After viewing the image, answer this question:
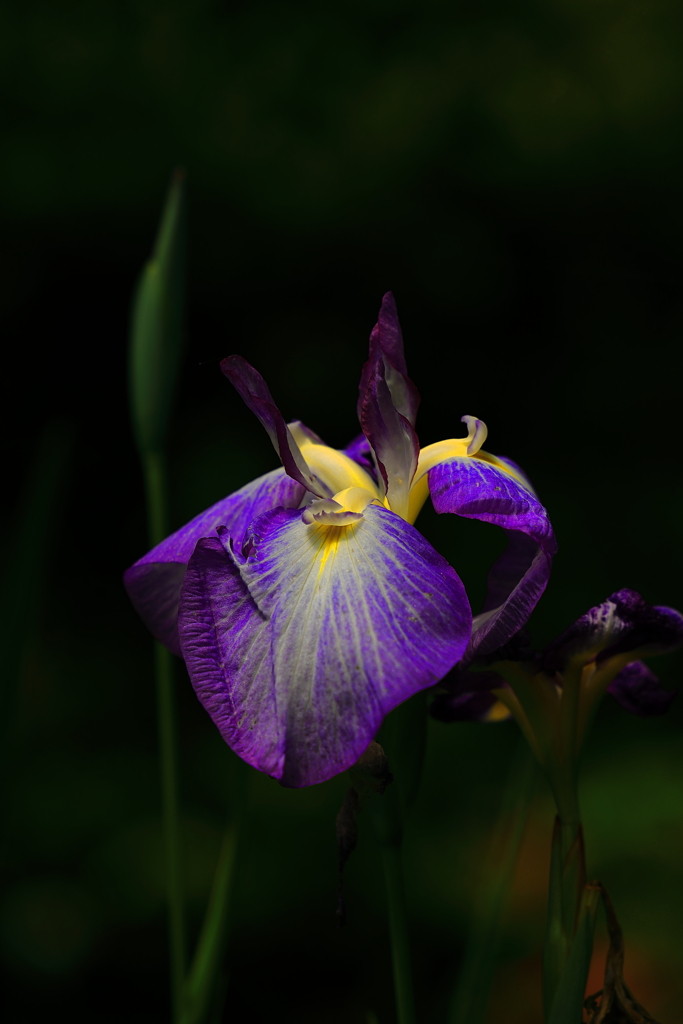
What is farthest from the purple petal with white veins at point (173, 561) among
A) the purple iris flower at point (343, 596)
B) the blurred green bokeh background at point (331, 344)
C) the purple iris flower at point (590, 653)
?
the blurred green bokeh background at point (331, 344)

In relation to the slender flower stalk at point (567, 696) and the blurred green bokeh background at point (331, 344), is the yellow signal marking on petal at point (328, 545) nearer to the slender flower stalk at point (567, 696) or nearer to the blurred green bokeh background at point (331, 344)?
the slender flower stalk at point (567, 696)

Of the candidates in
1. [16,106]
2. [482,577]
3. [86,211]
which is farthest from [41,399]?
[482,577]

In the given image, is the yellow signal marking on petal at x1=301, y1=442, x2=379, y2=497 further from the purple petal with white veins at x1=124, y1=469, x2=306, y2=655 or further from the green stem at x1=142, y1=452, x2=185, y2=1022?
the green stem at x1=142, y1=452, x2=185, y2=1022

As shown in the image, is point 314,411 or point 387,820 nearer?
point 387,820

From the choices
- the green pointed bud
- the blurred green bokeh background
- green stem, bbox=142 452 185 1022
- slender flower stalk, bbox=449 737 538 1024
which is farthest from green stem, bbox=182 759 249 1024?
the blurred green bokeh background

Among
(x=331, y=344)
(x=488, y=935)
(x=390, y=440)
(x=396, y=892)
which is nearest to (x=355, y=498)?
(x=390, y=440)

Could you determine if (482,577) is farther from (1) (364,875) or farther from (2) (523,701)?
(2) (523,701)
